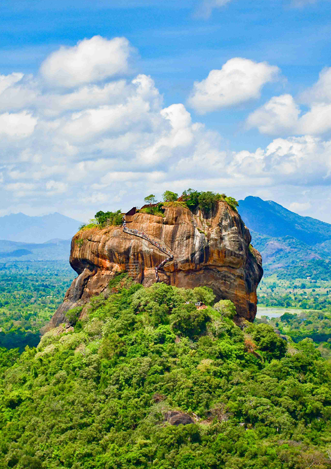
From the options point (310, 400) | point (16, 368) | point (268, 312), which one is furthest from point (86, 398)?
point (268, 312)

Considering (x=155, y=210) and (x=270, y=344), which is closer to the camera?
(x=270, y=344)

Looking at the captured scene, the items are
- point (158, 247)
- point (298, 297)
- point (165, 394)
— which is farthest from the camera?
point (298, 297)

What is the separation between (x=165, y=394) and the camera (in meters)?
31.3

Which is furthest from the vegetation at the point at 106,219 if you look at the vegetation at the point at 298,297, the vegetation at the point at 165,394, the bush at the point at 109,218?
the vegetation at the point at 298,297

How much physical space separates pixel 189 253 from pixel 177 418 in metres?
14.0

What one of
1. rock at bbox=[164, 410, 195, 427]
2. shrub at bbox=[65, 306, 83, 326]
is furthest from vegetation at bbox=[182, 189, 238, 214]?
rock at bbox=[164, 410, 195, 427]

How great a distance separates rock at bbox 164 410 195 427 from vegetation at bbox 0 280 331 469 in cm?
35

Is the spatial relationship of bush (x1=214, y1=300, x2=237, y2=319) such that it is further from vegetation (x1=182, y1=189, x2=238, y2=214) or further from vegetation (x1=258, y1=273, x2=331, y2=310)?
vegetation (x1=258, y1=273, x2=331, y2=310)

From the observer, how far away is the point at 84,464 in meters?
27.5

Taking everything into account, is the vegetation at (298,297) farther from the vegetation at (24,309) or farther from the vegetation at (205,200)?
the vegetation at (205,200)

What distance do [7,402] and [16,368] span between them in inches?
194

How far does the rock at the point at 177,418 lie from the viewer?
1143 inches

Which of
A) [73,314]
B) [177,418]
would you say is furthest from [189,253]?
[177,418]

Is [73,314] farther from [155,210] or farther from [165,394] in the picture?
[165,394]
